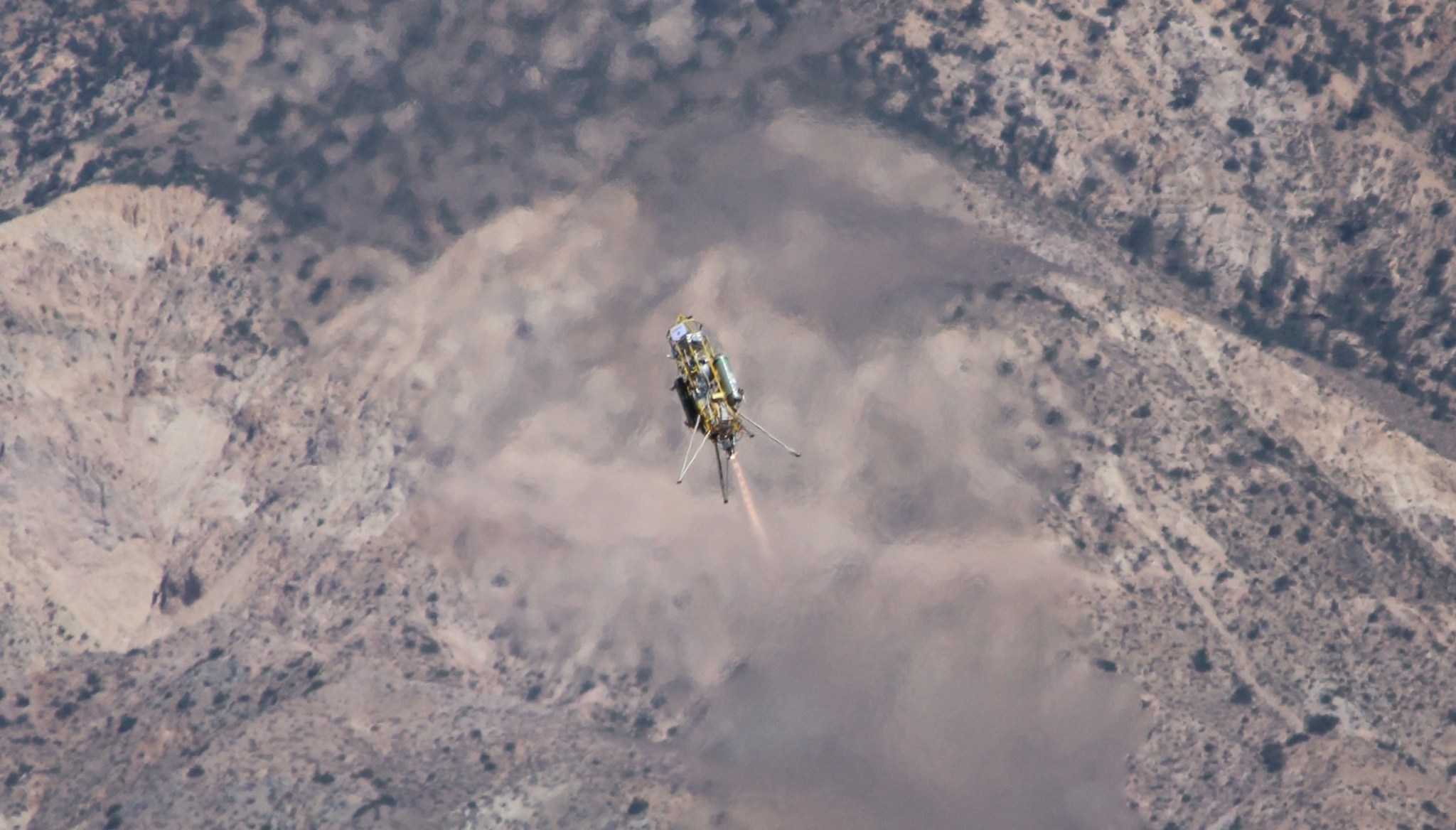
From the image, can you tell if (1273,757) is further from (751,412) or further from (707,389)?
(707,389)

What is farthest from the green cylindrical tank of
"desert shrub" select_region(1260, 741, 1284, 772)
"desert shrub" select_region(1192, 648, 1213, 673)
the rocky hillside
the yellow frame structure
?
"desert shrub" select_region(1260, 741, 1284, 772)

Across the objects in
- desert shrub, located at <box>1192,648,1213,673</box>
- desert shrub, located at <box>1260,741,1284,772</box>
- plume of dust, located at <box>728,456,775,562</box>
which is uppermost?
plume of dust, located at <box>728,456,775,562</box>

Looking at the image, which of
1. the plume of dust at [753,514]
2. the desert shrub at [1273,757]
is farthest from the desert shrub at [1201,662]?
the plume of dust at [753,514]

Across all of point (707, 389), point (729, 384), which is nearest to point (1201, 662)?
point (729, 384)

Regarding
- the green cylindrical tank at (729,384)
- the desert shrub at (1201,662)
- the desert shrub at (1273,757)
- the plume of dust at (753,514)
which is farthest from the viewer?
the plume of dust at (753,514)

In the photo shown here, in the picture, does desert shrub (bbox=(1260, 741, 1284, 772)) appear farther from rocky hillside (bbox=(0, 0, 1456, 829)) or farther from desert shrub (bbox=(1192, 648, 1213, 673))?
desert shrub (bbox=(1192, 648, 1213, 673))

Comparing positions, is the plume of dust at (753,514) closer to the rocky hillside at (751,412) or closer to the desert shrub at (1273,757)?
the rocky hillside at (751,412)

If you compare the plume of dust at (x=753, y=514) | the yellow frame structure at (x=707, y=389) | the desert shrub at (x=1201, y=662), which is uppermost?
the yellow frame structure at (x=707, y=389)
